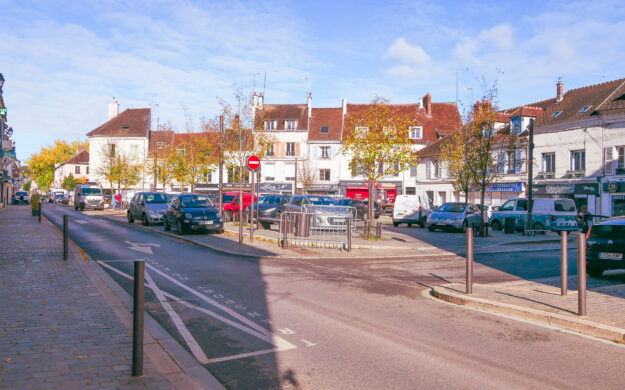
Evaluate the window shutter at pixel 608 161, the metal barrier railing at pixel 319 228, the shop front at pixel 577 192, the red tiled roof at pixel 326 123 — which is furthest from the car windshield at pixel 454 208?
the red tiled roof at pixel 326 123

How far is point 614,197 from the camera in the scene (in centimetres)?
3269

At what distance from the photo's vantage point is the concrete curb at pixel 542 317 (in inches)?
245

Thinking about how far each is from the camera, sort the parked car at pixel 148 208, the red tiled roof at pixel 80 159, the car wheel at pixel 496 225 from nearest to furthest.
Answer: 1. the parked car at pixel 148 208
2. the car wheel at pixel 496 225
3. the red tiled roof at pixel 80 159

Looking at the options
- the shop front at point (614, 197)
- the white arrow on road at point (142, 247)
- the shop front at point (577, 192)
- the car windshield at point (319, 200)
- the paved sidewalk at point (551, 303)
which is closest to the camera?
the paved sidewalk at point (551, 303)

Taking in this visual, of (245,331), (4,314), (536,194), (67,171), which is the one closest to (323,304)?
(245,331)

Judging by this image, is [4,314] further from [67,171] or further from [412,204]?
[67,171]

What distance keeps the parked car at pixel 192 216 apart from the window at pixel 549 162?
27.2 metres

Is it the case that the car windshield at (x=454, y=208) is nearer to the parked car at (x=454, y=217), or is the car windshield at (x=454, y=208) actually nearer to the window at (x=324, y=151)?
the parked car at (x=454, y=217)

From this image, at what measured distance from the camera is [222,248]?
15469 millimetres

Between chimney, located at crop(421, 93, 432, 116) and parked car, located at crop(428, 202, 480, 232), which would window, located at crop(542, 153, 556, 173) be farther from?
chimney, located at crop(421, 93, 432, 116)

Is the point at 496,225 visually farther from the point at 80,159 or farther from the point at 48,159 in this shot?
the point at 48,159

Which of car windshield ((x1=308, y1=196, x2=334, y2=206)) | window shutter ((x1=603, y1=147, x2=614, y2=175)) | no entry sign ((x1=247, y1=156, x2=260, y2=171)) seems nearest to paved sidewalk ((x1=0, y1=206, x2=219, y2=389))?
no entry sign ((x1=247, y1=156, x2=260, y2=171))

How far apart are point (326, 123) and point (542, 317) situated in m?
54.5

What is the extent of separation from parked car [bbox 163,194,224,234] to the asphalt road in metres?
8.28
